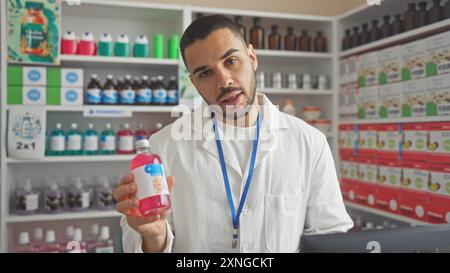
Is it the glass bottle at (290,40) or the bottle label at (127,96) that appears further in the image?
the glass bottle at (290,40)

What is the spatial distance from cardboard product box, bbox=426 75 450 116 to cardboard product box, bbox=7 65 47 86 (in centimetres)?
203

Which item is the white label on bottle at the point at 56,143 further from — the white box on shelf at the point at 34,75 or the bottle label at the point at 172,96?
the bottle label at the point at 172,96

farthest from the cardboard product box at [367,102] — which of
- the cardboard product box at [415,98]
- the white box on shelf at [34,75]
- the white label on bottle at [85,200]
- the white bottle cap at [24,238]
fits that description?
the white bottle cap at [24,238]

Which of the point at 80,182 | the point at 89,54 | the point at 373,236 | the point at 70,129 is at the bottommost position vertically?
the point at 80,182

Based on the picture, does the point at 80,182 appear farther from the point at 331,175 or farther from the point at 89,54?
the point at 331,175

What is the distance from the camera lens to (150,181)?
2.12ft

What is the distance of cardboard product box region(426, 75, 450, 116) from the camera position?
176 cm

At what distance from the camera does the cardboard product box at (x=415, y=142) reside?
74.9 inches

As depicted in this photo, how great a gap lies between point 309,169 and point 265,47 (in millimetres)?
1591

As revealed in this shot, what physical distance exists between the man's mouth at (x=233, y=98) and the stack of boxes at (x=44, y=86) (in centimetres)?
150

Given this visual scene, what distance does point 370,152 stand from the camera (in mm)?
2320
